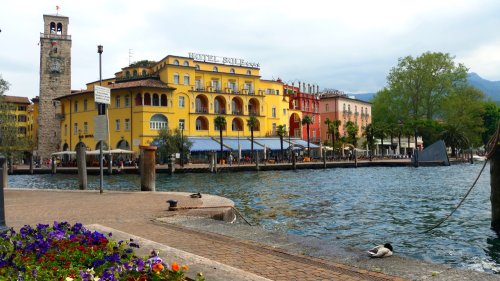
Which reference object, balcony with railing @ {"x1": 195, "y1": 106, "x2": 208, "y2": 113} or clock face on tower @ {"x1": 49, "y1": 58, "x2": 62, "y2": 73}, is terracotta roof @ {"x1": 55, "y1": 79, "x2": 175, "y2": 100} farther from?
clock face on tower @ {"x1": 49, "y1": 58, "x2": 62, "y2": 73}

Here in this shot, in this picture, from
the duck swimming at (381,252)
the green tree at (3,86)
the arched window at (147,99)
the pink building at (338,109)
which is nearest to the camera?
the duck swimming at (381,252)

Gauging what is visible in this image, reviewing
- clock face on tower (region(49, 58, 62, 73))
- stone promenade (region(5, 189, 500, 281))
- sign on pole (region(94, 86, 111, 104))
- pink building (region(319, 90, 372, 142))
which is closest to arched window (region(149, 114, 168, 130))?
clock face on tower (region(49, 58, 62, 73))

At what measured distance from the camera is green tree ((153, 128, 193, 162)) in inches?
2202

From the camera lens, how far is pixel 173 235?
8.73m

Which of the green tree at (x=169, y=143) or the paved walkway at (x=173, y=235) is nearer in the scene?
the paved walkway at (x=173, y=235)

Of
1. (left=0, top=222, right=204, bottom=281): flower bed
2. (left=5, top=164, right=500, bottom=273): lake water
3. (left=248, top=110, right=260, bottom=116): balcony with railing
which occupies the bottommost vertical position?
(left=5, top=164, right=500, bottom=273): lake water

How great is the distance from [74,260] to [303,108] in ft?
266

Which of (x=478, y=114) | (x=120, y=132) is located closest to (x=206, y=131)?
(x=120, y=132)

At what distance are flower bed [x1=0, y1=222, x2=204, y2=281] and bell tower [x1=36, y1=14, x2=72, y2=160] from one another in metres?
69.5

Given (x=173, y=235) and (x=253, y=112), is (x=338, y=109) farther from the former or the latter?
(x=173, y=235)

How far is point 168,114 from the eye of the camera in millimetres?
63344

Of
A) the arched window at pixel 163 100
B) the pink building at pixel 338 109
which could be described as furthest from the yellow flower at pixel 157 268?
the pink building at pixel 338 109

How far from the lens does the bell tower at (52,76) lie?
69750 mm

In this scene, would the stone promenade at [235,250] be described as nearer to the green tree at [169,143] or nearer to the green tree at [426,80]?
the green tree at [169,143]
